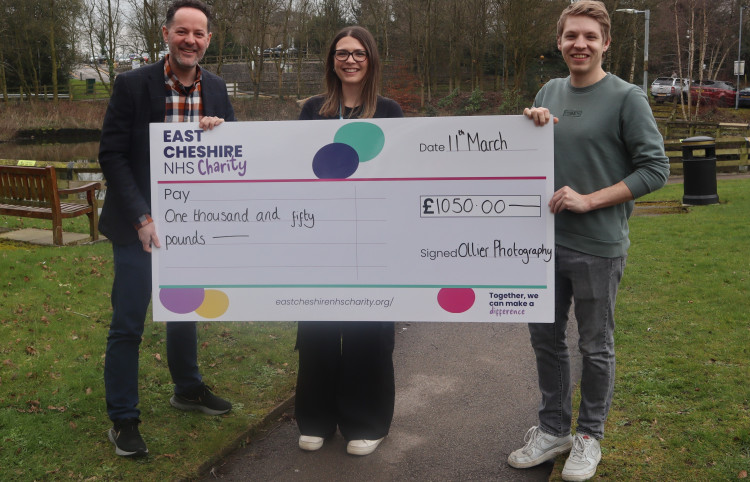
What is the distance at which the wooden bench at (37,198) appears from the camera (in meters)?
8.89

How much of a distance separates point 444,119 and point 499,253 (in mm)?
691

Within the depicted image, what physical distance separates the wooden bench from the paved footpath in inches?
211

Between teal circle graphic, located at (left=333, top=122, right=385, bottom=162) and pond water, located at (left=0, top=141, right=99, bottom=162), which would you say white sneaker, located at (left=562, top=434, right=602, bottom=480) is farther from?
pond water, located at (left=0, top=141, right=99, bottom=162)

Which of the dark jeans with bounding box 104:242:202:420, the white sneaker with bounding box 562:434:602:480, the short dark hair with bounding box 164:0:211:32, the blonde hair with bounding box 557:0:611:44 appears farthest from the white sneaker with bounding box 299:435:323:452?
the blonde hair with bounding box 557:0:611:44

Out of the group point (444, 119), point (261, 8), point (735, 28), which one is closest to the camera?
point (444, 119)

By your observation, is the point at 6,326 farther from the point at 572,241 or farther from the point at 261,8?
the point at 261,8

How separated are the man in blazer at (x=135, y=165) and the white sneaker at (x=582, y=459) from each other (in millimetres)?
2126

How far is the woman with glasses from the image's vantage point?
3627mm

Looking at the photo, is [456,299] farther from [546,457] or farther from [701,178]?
[701,178]

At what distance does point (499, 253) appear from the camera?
3434 mm

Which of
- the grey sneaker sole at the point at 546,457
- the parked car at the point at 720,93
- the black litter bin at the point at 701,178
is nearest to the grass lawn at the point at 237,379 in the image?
the grey sneaker sole at the point at 546,457

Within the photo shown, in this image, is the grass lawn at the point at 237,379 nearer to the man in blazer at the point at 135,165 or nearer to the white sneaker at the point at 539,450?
the white sneaker at the point at 539,450

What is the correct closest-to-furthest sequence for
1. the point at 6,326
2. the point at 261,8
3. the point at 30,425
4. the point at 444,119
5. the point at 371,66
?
the point at 444,119
the point at 371,66
the point at 30,425
the point at 6,326
the point at 261,8

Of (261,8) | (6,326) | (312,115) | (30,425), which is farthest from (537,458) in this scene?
(261,8)
